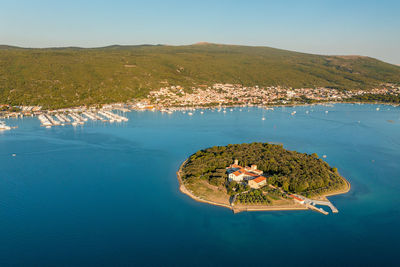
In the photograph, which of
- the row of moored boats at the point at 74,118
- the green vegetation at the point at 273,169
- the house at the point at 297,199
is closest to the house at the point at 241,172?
the green vegetation at the point at 273,169

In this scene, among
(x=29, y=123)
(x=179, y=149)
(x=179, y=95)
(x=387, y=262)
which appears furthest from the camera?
(x=179, y=95)

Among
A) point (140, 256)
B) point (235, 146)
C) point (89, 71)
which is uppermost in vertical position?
point (89, 71)

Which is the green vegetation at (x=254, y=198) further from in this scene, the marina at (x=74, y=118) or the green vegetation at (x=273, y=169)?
the marina at (x=74, y=118)

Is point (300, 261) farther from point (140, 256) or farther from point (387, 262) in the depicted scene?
point (140, 256)

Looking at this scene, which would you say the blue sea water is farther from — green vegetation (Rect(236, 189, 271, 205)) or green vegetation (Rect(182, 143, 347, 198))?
green vegetation (Rect(182, 143, 347, 198))

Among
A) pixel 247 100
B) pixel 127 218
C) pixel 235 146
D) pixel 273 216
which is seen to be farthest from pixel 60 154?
pixel 247 100

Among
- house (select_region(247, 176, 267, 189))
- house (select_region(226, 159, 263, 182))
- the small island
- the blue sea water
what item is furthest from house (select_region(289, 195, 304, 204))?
house (select_region(226, 159, 263, 182))

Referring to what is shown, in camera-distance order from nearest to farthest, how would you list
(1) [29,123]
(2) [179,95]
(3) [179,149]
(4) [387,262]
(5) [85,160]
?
(4) [387,262] < (5) [85,160] < (3) [179,149] < (1) [29,123] < (2) [179,95]

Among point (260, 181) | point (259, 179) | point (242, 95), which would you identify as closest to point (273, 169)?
point (259, 179)
